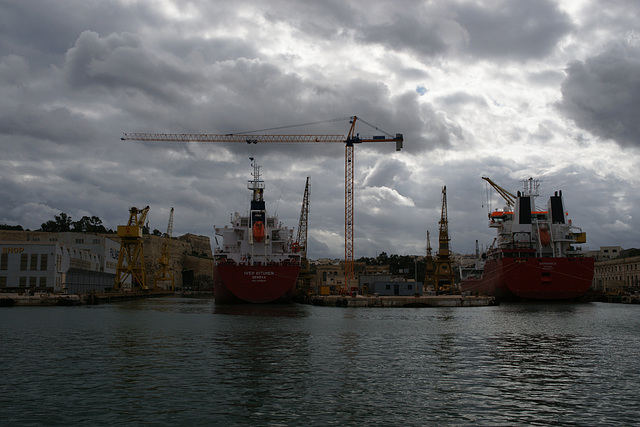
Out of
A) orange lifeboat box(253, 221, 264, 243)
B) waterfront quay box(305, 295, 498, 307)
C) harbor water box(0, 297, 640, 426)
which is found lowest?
harbor water box(0, 297, 640, 426)

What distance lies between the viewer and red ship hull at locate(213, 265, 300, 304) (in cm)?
7019

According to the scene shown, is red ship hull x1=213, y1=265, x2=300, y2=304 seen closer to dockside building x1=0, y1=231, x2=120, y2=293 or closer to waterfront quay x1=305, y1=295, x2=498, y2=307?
waterfront quay x1=305, y1=295, x2=498, y2=307

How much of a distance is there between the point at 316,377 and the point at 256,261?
54008mm

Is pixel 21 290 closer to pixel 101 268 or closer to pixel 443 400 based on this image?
pixel 101 268

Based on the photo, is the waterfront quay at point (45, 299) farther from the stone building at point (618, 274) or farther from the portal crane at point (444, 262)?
the stone building at point (618, 274)

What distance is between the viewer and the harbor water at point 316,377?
690 inches

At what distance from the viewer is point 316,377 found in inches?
Result: 925

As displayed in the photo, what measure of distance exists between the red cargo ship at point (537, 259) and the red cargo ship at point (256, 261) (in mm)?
34909

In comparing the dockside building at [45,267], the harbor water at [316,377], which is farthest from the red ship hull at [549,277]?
the dockside building at [45,267]

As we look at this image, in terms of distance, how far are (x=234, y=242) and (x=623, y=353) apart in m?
59.5

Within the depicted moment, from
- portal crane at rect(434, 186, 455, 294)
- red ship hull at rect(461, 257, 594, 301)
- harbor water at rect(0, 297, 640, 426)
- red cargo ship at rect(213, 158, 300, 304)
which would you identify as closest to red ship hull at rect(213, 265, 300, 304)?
red cargo ship at rect(213, 158, 300, 304)

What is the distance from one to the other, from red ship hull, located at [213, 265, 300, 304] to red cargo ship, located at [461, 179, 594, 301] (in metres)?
38.0

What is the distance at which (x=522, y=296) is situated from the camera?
8519cm

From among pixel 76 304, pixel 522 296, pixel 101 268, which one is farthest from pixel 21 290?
pixel 522 296
